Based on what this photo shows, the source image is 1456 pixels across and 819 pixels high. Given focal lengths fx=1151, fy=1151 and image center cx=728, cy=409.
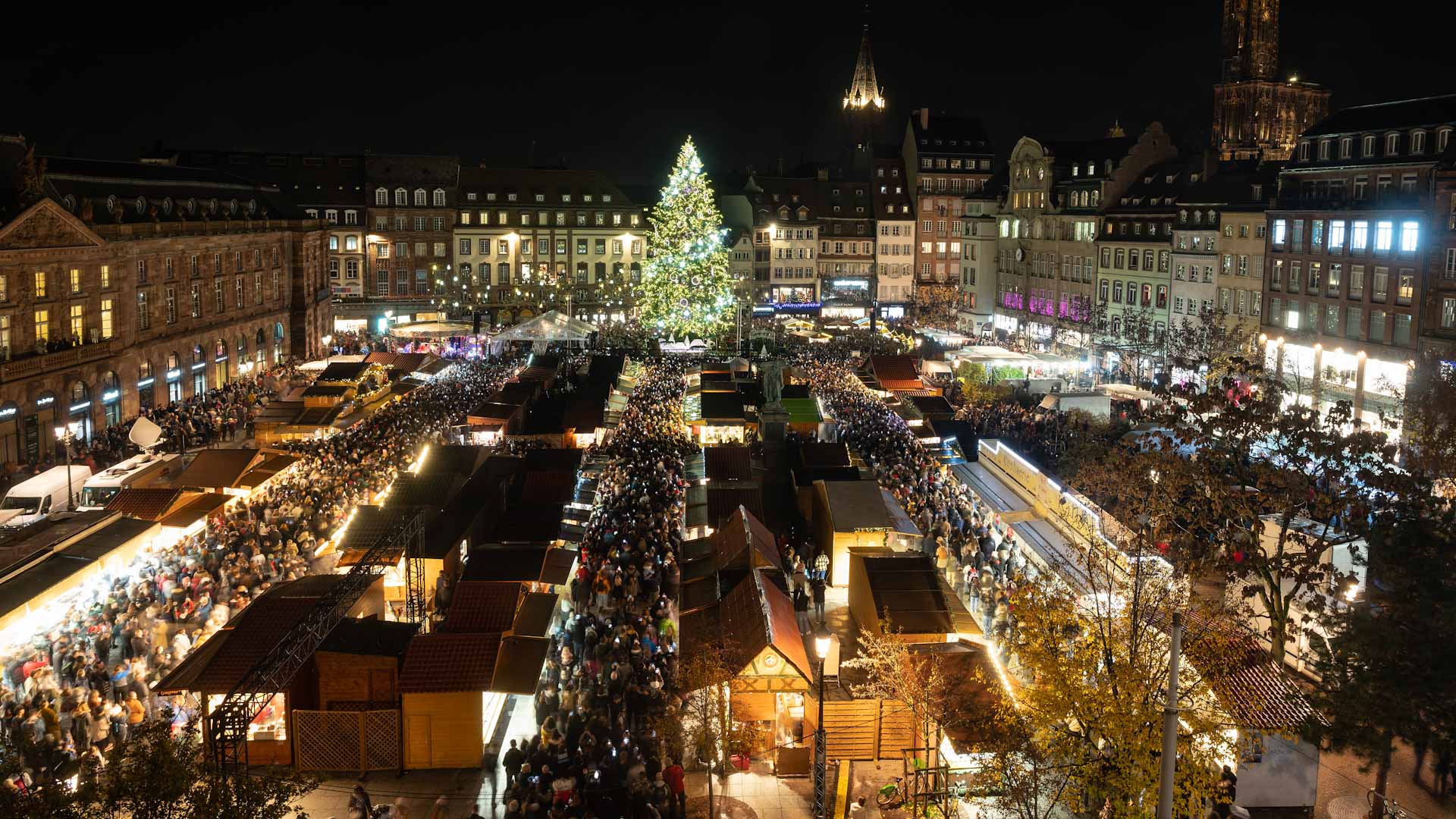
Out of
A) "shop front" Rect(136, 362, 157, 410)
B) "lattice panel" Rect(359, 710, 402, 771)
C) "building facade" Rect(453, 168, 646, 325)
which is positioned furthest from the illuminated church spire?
"lattice panel" Rect(359, 710, 402, 771)

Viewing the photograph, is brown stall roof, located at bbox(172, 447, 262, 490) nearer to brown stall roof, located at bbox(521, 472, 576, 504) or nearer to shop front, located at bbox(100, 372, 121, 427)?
brown stall roof, located at bbox(521, 472, 576, 504)

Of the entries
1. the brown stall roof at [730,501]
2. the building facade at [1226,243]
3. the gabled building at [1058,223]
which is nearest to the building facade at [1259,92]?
the gabled building at [1058,223]

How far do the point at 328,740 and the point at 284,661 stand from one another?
232 cm

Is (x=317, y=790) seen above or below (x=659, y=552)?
below

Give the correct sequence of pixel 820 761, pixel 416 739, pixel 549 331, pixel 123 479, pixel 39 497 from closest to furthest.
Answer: pixel 820 761 → pixel 416 739 → pixel 39 497 → pixel 123 479 → pixel 549 331

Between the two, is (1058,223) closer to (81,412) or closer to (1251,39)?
(1251,39)

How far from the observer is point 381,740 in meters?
17.8

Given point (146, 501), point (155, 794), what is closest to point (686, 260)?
point (146, 501)

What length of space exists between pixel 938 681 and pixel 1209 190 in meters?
58.0

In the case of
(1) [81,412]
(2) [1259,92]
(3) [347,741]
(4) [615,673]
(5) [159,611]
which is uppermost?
(2) [1259,92]

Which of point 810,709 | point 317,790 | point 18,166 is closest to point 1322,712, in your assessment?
point 810,709

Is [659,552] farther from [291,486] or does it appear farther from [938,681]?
[291,486]

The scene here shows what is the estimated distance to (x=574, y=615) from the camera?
→ 78.5 ft

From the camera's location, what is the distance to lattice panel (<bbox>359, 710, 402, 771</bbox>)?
1777 centimetres
